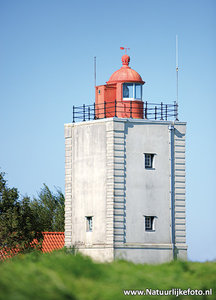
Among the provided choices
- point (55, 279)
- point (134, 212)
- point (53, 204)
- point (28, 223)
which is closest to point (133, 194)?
point (134, 212)

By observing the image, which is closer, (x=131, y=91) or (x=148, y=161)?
(x=148, y=161)

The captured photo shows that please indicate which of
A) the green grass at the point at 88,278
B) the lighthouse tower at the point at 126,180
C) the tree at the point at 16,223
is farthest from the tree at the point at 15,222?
the green grass at the point at 88,278

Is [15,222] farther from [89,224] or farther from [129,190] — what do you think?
[129,190]

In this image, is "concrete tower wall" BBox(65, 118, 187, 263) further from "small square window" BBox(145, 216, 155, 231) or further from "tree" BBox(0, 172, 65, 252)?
"tree" BBox(0, 172, 65, 252)

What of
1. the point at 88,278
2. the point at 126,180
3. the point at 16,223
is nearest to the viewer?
the point at 88,278

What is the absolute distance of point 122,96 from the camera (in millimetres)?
35094

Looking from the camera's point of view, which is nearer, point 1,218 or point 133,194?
point 133,194

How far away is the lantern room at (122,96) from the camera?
3505 cm

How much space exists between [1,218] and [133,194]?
36.4 feet

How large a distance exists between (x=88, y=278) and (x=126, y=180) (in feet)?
41.3

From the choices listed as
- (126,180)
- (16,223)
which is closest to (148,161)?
(126,180)

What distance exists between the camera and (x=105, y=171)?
3400 cm

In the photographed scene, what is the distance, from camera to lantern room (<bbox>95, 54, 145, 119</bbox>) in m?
35.1

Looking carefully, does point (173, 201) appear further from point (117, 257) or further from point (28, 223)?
point (28, 223)
